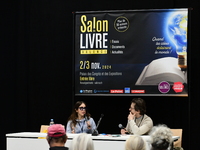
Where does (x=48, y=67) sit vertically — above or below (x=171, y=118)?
above

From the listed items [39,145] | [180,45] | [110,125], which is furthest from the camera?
[110,125]

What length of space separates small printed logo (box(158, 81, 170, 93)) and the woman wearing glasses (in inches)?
44.8

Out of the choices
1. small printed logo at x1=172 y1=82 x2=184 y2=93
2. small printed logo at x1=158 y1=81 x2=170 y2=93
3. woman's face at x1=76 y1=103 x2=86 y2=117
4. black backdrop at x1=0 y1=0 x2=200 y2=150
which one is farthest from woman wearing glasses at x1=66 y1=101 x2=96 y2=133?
small printed logo at x1=172 y1=82 x2=184 y2=93

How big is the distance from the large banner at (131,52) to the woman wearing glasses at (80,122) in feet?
1.99

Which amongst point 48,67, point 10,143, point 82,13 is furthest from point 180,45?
point 10,143

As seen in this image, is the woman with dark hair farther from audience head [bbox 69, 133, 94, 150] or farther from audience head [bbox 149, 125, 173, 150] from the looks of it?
audience head [bbox 69, 133, 94, 150]

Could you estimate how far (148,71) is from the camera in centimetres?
618

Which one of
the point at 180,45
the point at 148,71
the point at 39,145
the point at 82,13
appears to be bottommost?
the point at 39,145

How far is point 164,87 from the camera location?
19.9ft

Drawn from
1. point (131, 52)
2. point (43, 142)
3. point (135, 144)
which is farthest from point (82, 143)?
point (131, 52)

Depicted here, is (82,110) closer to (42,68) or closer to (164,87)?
(164,87)

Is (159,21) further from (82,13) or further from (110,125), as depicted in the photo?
(110,125)

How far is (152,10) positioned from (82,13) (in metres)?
1.07

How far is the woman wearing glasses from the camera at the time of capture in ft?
18.7
